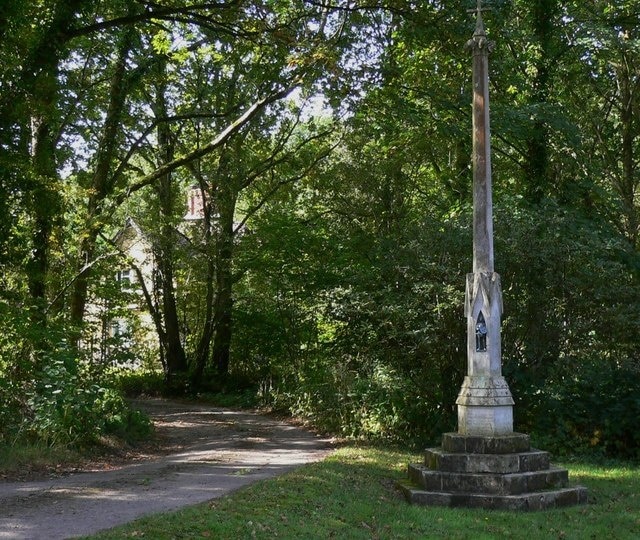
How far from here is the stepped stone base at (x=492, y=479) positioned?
28.2 ft

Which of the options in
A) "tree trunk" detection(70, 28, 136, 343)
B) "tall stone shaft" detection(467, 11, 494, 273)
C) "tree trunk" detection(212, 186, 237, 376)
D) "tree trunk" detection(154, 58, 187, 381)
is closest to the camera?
"tall stone shaft" detection(467, 11, 494, 273)

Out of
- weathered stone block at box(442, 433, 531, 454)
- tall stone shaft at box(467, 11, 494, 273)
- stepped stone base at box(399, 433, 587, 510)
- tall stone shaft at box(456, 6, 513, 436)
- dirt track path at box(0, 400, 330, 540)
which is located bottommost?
dirt track path at box(0, 400, 330, 540)

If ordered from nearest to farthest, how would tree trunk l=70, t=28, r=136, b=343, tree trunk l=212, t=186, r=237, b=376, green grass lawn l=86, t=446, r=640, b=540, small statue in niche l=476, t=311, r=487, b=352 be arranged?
1. green grass lawn l=86, t=446, r=640, b=540
2. small statue in niche l=476, t=311, r=487, b=352
3. tree trunk l=70, t=28, r=136, b=343
4. tree trunk l=212, t=186, r=237, b=376

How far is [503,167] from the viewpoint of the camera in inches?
866

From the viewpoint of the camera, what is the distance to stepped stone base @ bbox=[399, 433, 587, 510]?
861cm

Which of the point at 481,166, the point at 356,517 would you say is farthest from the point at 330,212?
the point at 356,517

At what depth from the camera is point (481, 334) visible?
9.49m

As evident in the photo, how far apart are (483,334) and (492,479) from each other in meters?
1.89

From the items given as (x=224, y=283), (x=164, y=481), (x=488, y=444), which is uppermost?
(x=224, y=283)

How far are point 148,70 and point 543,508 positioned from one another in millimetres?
13907

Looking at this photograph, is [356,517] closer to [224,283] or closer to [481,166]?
[481,166]

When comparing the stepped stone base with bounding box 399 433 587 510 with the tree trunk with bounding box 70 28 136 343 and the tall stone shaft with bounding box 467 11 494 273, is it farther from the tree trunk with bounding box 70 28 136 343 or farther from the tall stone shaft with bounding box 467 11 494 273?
the tree trunk with bounding box 70 28 136 343

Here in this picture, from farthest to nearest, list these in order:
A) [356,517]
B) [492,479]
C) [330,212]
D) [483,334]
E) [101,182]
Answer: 1. [330,212]
2. [101,182]
3. [483,334]
4. [492,479]
5. [356,517]

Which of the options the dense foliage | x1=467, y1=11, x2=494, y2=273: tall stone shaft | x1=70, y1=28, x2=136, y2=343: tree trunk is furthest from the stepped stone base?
x1=70, y1=28, x2=136, y2=343: tree trunk
